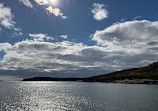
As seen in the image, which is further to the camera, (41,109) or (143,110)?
(41,109)

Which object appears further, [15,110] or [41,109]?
[41,109]

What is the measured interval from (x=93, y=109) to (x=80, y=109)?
6290 mm

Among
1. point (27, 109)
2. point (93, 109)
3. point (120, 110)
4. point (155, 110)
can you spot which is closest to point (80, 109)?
point (93, 109)

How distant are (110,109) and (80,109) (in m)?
14.4

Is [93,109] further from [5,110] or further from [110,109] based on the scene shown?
[5,110]

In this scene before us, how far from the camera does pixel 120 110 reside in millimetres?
74438

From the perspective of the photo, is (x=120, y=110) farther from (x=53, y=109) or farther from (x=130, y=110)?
(x=53, y=109)

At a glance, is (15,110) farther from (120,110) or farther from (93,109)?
(120,110)

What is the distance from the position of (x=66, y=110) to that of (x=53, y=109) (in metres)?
7.29

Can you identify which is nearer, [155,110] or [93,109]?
[155,110]

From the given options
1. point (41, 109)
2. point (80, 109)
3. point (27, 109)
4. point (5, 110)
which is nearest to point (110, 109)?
point (80, 109)

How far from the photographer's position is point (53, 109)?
79.1 m

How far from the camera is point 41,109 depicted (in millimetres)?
79438

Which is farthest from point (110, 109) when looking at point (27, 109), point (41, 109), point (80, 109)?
point (27, 109)
